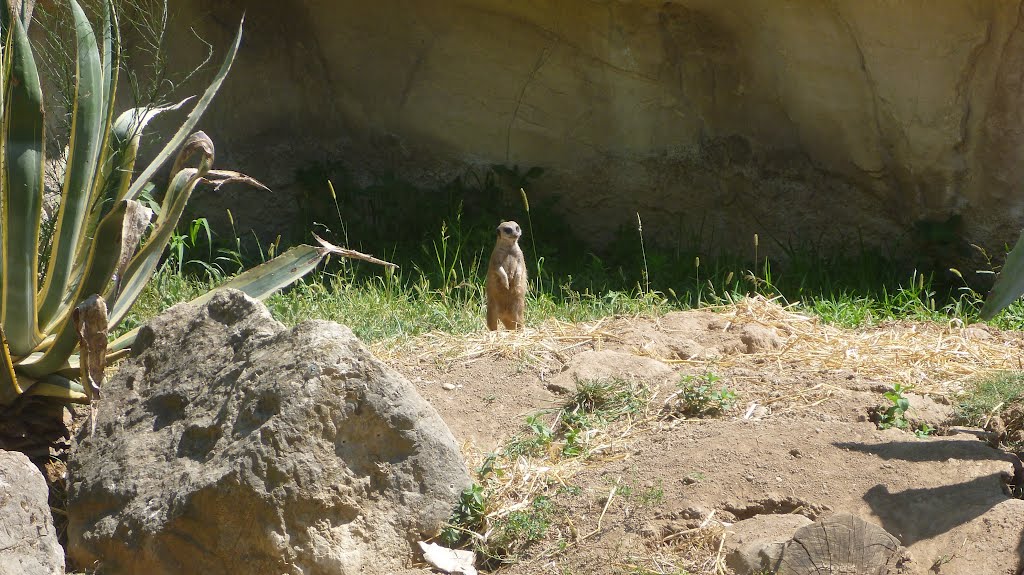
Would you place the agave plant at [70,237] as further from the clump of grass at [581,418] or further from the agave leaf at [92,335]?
the clump of grass at [581,418]

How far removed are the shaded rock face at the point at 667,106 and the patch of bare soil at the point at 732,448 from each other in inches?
74.8

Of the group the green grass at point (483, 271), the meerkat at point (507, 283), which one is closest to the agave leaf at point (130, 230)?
the green grass at point (483, 271)

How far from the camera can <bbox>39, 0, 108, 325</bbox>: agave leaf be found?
3830 millimetres

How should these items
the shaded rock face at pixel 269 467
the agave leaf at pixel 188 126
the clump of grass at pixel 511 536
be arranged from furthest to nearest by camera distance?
the agave leaf at pixel 188 126, the clump of grass at pixel 511 536, the shaded rock face at pixel 269 467

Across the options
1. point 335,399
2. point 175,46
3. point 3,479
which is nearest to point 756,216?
point 175,46

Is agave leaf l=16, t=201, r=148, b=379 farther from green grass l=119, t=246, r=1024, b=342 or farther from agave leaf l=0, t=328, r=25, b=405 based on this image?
green grass l=119, t=246, r=1024, b=342

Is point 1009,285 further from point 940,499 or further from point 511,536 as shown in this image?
point 511,536

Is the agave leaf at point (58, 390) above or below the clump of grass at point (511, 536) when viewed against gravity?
above

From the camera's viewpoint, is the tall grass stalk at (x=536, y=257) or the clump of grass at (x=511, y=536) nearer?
the clump of grass at (x=511, y=536)

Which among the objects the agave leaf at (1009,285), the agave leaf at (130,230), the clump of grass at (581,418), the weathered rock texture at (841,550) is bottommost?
the clump of grass at (581,418)

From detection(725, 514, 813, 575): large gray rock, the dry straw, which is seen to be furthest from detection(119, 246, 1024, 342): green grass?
detection(725, 514, 813, 575): large gray rock

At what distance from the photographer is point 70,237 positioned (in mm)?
3852

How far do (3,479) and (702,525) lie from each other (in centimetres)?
207

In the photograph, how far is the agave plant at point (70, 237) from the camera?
3555 millimetres
